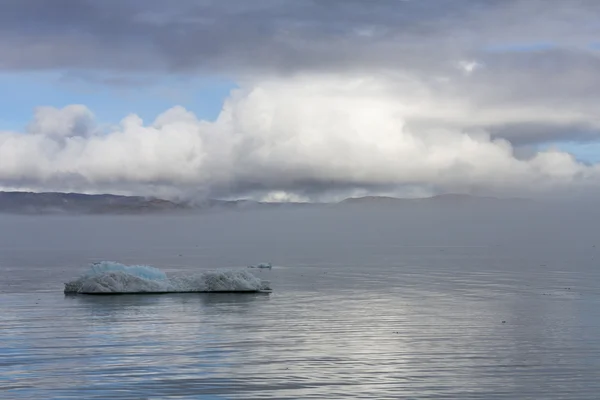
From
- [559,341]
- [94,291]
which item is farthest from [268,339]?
[94,291]

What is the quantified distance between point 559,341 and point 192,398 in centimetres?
1530

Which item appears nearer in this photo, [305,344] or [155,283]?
[305,344]

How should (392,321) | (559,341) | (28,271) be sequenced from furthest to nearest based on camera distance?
(28,271), (392,321), (559,341)

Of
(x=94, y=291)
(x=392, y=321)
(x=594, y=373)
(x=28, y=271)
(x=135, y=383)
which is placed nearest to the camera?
(x=135, y=383)

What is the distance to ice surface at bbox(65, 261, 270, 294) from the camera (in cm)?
4616

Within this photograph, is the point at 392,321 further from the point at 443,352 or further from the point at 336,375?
the point at 336,375

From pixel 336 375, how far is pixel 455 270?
51.6 m

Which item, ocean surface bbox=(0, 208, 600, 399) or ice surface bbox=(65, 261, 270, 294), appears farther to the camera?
ice surface bbox=(65, 261, 270, 294)

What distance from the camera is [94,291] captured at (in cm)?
4584

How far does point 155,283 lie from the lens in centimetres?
4697

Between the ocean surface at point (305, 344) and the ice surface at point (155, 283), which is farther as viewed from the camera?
the ice surface at point (155, 283)

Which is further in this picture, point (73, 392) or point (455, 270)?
point (455, 270)

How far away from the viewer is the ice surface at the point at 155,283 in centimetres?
4616

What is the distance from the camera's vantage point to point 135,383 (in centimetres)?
2153
